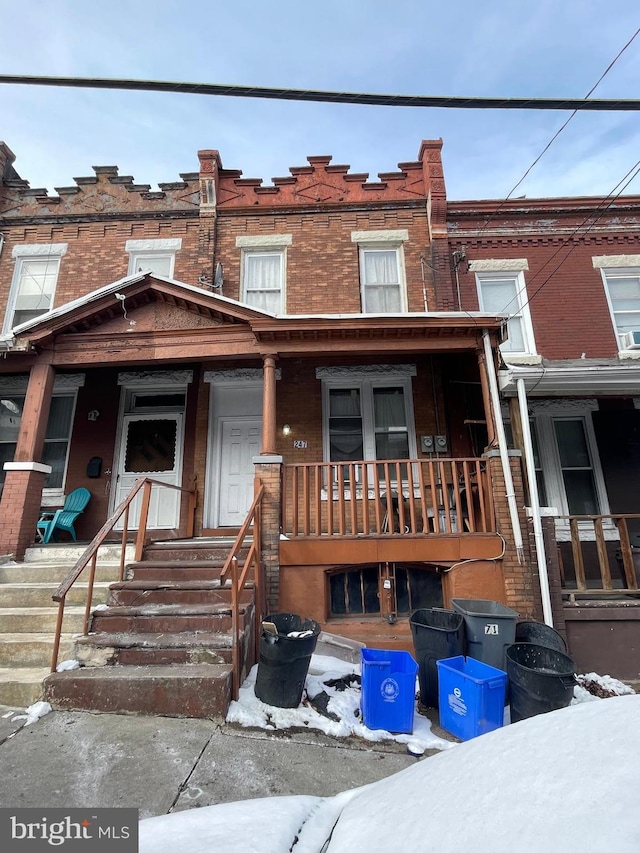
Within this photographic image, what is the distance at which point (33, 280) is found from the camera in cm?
938

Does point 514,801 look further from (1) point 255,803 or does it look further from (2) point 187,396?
(2) point 187,396

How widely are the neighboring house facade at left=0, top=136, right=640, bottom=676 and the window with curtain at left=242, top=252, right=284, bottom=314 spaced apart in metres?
0.05

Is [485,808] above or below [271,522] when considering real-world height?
below

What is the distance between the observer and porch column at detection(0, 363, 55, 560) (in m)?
6.31

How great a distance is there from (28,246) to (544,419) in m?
10.9

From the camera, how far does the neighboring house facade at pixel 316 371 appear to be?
5.98 metres

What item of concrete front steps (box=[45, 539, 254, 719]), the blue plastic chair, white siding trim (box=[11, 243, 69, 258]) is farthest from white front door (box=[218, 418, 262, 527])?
white siding trim (box=[11, 243, 69, 258])

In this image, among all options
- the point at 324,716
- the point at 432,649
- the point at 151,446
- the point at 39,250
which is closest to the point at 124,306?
the point at 151,446

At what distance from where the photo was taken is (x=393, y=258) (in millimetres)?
9312

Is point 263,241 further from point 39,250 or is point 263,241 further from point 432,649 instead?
point 432,649

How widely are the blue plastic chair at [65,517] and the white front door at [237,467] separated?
7.94 ft

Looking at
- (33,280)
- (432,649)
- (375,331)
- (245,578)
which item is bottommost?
(432,649)

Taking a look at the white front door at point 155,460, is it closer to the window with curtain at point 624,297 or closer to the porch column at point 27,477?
the porch column at point 27,477

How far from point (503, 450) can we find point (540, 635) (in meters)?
2.30
